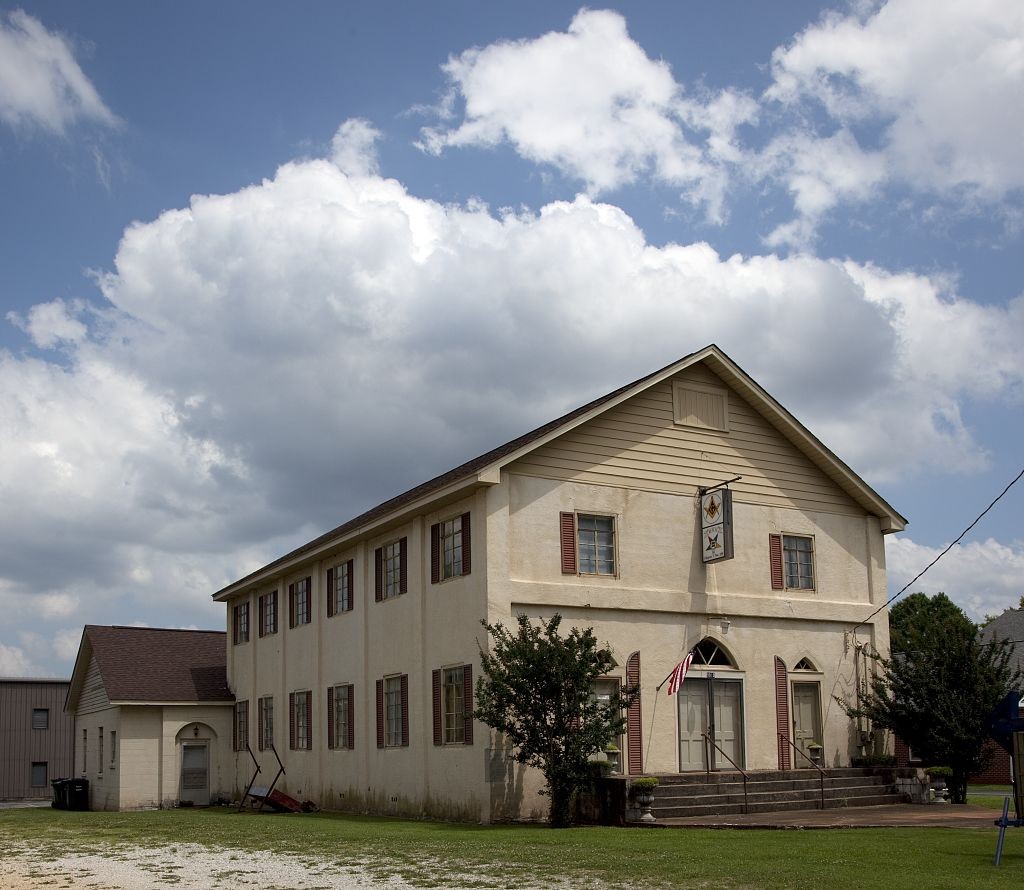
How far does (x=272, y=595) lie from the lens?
37250mm

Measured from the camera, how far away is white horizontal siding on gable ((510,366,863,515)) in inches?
1008

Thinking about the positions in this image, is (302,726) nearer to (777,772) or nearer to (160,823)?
(160,823)

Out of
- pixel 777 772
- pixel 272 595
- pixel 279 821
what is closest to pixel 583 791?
pixel 777 772

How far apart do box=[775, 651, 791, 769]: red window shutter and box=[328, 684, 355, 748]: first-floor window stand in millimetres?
9932

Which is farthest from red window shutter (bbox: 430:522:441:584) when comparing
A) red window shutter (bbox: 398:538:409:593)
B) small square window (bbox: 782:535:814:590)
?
small square window (bbox: 782:535:814:590)

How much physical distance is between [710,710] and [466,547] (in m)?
6.15

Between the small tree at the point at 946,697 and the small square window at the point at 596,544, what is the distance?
6.52m

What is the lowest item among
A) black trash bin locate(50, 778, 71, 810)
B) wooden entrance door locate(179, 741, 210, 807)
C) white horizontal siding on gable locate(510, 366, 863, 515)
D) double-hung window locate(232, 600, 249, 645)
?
black trash bin locate(50, 778, 71, 810)

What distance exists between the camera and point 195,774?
38031 mm

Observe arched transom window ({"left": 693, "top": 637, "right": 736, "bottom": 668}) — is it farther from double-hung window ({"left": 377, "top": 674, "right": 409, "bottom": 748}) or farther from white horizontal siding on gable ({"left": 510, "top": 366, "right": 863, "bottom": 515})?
double-hung window ({"left": 377, "top": 674, "right": 409, "bottom": 748})

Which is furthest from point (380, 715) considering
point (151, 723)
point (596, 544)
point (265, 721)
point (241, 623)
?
point (241, 623)

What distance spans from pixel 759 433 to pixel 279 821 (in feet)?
43.2

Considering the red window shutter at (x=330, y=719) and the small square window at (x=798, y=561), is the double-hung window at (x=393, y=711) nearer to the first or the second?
the red window shutter at (x=330, y=719)

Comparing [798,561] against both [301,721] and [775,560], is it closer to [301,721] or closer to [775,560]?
[775,560]
